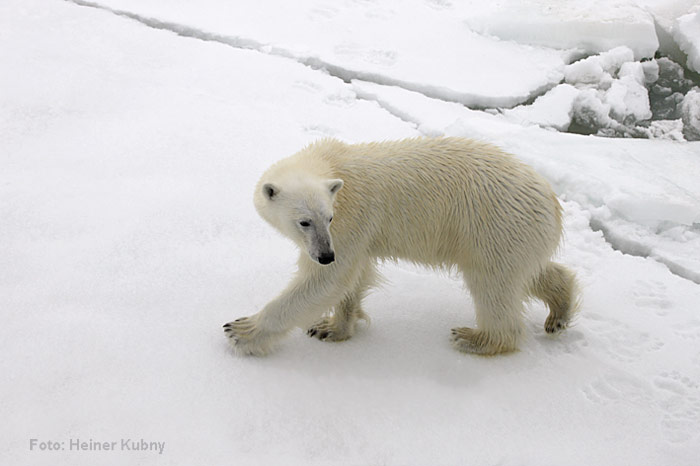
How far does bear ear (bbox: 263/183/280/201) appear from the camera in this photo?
2693 millimetres

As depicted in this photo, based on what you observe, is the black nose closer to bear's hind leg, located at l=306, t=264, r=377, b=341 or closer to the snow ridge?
bear's hind leg, located at l=306, t=264, r=377, b=341

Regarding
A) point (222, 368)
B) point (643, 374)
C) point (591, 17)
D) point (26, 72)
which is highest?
point (591, 17)

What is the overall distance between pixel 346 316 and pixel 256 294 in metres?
0.52

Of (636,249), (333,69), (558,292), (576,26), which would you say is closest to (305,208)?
(558,292)

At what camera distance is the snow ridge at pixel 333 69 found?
5676mm

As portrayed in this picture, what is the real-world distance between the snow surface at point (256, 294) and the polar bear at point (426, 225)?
0.82 feet

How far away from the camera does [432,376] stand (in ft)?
9.82

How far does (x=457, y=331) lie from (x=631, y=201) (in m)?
1.86

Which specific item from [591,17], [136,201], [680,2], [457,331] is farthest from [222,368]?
[680,2]

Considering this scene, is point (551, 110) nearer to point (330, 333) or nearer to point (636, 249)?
point (636, 249)

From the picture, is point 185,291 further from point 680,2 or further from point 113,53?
point 680,2

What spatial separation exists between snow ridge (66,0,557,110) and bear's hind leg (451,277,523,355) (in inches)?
119

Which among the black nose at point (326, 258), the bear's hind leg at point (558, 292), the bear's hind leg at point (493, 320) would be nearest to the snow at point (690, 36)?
the bear's hind leg at point (558, 292)

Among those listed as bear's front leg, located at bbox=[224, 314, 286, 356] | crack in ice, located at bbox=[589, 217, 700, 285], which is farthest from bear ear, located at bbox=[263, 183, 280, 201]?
crack in ice, located at bbox=[589, 217, 700, 285]
